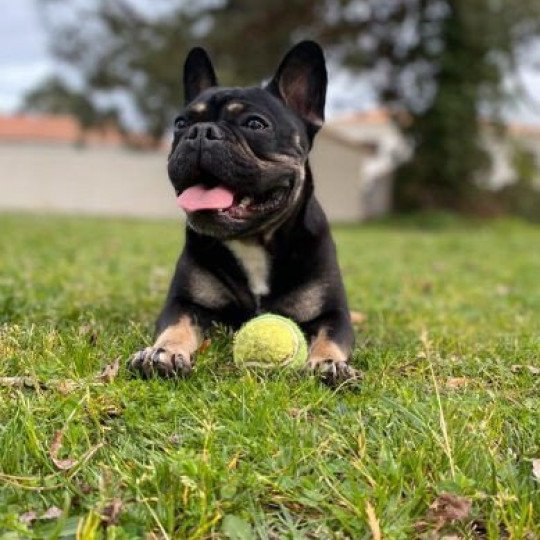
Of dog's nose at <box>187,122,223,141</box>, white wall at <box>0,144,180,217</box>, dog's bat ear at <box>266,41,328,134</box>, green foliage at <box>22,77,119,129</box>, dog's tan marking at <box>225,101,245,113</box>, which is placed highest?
green foliage at <box>22,77,119,129</box>

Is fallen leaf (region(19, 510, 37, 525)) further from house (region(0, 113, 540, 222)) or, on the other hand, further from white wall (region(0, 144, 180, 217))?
white wall (region(0, 144, 180, 217))

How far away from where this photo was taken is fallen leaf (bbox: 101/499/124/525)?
6.33 feet

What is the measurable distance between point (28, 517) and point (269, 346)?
129 centimetres

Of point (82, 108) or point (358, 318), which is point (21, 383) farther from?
point (82, 108)

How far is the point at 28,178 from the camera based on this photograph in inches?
1379

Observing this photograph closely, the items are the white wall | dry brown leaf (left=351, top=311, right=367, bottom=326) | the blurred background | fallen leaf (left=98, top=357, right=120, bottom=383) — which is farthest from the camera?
the white wall

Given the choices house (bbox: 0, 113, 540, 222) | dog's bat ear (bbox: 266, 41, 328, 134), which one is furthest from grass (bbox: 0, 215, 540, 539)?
house (bbox: 0, 113, 540, 222)

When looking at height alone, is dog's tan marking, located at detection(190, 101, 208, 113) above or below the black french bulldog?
above

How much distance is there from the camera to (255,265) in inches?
143

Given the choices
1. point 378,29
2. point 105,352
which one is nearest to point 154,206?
point 378,29

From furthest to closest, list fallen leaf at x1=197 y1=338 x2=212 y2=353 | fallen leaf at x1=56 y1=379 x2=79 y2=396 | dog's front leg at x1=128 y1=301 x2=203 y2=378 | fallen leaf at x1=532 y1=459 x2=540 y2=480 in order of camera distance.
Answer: fallen leaf at x1=197 y1=338 x2=212 y2=353
dog's front leg at x1=128 y1=301 x2=203 y2=378
fallen leaf at x1=56 y1=379 x2=79 y2=396
fallen leaf at x1=532 y1=459 x2=540 y2=480

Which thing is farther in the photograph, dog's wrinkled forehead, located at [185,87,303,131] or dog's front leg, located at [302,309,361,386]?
dog's wrinkled forehead, located at [185,87,303,131]

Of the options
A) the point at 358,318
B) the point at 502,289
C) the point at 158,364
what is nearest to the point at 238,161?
the point at 158,364

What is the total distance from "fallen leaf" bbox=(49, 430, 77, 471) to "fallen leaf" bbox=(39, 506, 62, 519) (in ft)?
0.57
